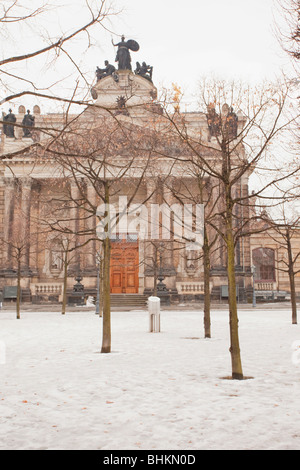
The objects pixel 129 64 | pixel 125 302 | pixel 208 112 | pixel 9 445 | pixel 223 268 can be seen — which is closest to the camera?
pixel 9 445

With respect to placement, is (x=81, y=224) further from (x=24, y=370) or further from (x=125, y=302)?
(x=24, y=370)

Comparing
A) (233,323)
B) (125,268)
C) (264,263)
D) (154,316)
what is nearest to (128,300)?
(125,268)

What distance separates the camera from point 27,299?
3750cm

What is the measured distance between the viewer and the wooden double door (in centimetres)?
3972

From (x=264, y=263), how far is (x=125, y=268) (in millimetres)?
16290

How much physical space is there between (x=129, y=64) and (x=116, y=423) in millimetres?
42357

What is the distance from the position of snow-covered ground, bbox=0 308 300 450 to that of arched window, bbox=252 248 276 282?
36837 mm

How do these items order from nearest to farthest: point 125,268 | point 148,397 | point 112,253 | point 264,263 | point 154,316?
point 148,397 → point 154,316 → point 112,253 → point 125,268 → point 264,263

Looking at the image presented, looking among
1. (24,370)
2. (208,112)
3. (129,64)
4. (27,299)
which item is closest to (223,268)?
(27,299)

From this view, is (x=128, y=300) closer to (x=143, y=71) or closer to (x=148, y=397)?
(x=143, y=71)

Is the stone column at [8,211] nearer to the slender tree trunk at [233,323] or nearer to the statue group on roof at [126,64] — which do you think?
the statue group on roof at [126,64]

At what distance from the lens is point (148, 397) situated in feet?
21.4

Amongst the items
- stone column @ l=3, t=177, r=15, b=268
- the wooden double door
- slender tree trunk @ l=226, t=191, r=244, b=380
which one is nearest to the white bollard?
slender tree trunk @ l=226, t=191, r=244, b=380

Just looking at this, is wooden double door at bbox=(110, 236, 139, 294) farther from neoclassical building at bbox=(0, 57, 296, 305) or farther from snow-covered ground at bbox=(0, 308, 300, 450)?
snow-covered ground at bbox=(0, 308, 300, 450)
